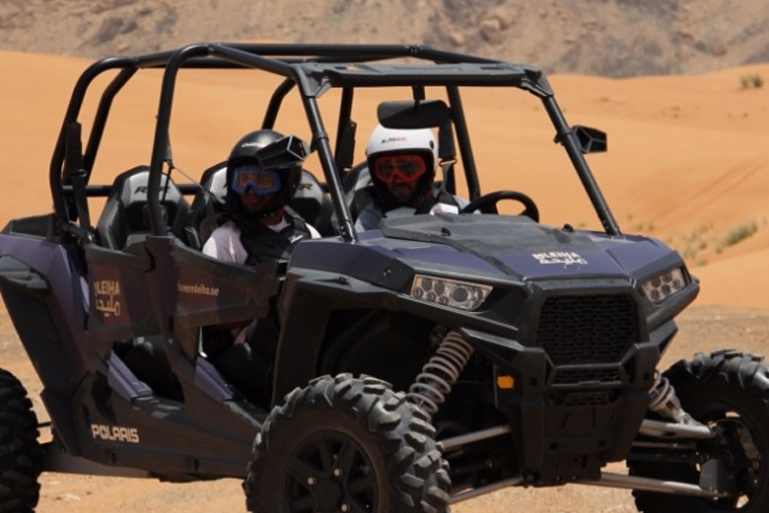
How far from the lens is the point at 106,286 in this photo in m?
8.06

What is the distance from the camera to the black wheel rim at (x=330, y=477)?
634cm

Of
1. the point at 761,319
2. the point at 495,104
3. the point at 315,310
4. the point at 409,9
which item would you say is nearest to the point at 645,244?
the point at 315,310

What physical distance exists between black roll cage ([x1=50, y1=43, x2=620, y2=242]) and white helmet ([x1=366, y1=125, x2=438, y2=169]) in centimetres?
21

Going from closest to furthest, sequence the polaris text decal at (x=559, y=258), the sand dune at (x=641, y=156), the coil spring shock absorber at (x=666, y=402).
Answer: the polaris text decal at (x=559, y=258) → the coil spring shock absorber at (x=666, y=402) → the sand dune at (x=641, y=156)

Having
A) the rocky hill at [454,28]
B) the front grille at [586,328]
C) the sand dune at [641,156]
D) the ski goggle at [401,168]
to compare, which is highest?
the ski goggle at [401,168]

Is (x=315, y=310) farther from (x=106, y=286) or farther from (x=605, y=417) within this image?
(x=106, y=286)

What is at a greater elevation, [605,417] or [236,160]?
[236,160]

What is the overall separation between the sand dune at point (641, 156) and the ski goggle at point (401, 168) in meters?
12.0

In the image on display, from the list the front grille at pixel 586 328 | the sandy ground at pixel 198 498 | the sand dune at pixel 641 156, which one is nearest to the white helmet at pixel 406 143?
the front grille at pixel 586 328

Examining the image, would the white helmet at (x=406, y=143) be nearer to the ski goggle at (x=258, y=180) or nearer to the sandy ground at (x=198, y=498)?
the ski goggle at (x=258, y=180)

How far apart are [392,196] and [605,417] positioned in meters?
1.64

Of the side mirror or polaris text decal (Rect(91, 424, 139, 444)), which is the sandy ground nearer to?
polaris text decal (Rect(91, 424, 139, 444))

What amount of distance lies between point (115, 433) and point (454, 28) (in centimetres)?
6012

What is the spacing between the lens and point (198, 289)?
24.2 feet
